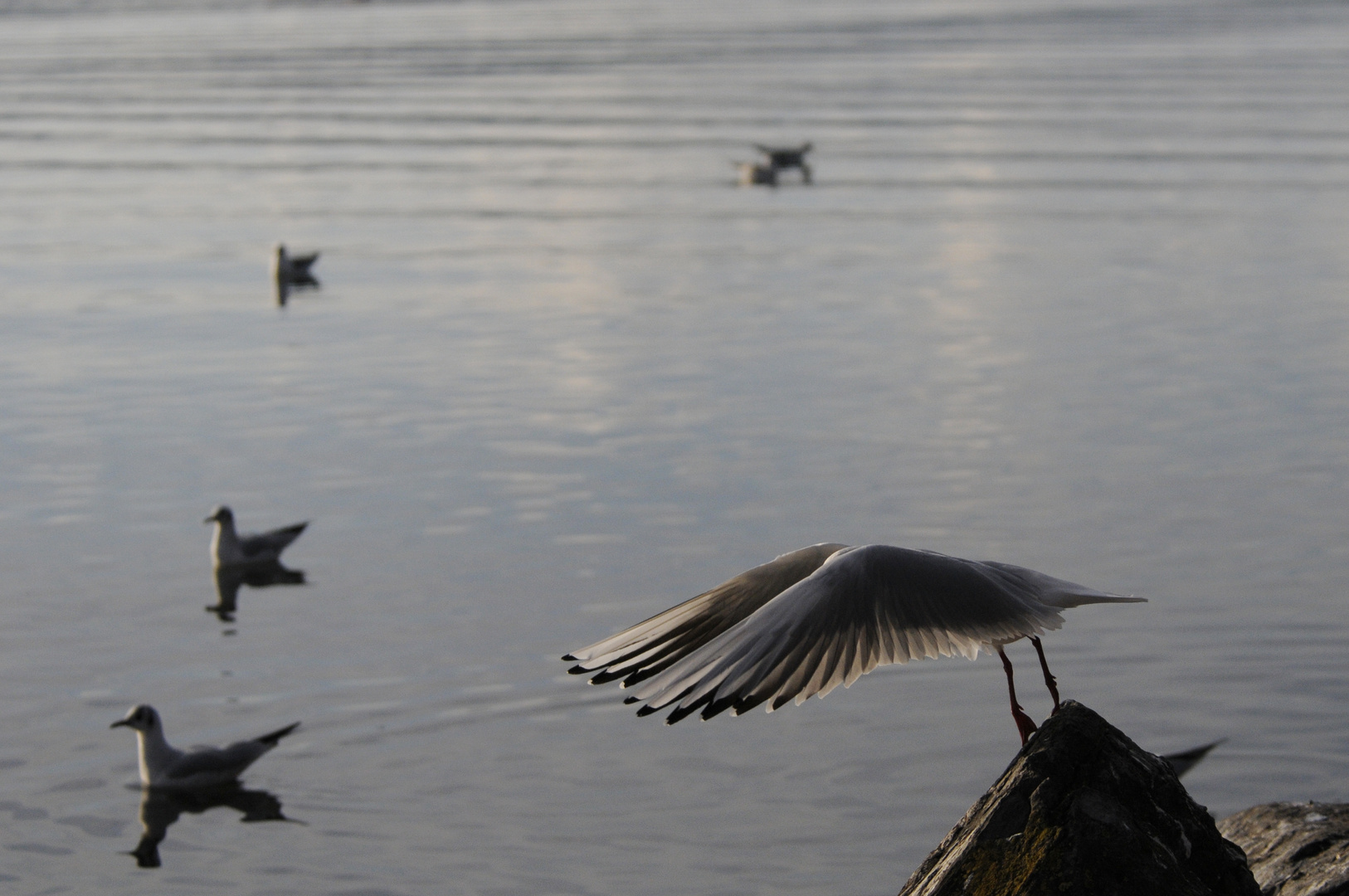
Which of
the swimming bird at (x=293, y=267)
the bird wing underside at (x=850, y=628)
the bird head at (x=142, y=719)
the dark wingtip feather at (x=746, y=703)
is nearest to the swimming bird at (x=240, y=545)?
the bird head at (x=142, y=719)

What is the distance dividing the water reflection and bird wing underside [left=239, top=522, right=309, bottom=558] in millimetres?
119

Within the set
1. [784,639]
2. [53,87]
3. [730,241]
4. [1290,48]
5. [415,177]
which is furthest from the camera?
[1290,48]

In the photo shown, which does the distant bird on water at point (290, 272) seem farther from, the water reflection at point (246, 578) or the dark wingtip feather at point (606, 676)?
the dark wingtip feather at point (606, 676)

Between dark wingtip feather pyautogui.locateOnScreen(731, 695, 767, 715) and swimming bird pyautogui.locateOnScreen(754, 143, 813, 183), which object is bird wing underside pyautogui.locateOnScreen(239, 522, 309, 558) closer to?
dark wingtip feather pyautogui.locateOnScreen(731, 695, 767, 715)

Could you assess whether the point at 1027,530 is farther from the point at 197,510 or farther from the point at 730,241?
the point at 730,241

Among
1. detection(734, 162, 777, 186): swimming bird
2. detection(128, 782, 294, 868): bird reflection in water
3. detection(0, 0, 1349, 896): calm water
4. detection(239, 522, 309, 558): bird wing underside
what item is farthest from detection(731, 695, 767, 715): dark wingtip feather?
detection(734, 162, 777, 186): swimming bird

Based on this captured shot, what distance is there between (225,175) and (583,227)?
11.5 m

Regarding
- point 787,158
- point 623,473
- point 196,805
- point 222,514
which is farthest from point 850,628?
point 787,158

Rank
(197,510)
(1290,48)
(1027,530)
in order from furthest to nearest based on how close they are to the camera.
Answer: (1290,48)
(197,510)
(1027,530)

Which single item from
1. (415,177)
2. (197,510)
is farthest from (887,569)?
(415,177)

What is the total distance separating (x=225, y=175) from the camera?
3725 cm

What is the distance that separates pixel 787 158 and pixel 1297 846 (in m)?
29.7

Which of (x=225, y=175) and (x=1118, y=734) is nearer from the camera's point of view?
(x=1118, y=734)

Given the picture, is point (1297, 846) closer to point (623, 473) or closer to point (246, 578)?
point (246, 578)
